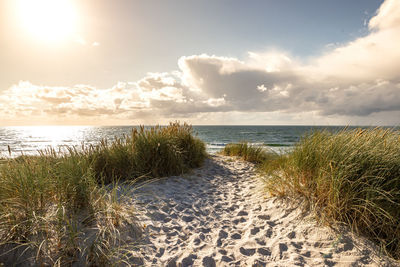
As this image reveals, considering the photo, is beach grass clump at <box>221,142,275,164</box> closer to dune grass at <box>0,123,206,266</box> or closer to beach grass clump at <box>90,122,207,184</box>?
beach grass clump at <box>90,122,207,184</box>

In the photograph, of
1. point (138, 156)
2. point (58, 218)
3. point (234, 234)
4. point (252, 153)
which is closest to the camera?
point (58, 218)

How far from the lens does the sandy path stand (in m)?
2.57

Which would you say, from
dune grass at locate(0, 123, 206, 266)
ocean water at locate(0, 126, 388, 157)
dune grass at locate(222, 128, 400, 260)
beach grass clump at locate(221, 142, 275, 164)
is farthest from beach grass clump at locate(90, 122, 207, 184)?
beach grass clump at locate(221, 142, 275, 164)

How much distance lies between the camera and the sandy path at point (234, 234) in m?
2.57

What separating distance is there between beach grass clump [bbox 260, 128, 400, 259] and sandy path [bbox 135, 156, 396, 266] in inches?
12.4

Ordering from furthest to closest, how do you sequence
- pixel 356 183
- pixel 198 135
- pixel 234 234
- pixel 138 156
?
pixel 198 135 → pixel 138 156 → pixel 234 234 → pixel 356 183

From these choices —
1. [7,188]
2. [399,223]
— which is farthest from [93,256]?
[399,223]

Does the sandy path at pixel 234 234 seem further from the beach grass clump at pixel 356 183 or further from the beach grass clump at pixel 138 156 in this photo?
the beach grass clump at pixel 138 156

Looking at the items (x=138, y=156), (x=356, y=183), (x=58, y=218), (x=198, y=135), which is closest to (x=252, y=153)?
(x=138, y=156)

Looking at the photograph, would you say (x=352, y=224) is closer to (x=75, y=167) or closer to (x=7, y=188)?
(x=75, y=167)

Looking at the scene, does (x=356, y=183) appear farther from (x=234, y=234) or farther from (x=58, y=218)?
(x=58, y=218)

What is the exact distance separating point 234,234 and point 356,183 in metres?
2.10

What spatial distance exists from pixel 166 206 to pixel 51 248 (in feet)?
6.75

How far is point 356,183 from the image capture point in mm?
3070
